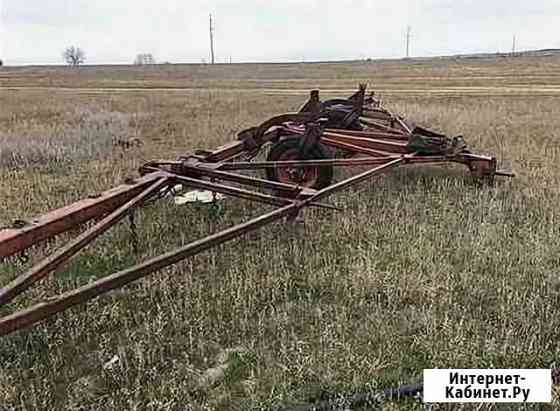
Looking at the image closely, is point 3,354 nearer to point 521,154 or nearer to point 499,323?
point 499,323

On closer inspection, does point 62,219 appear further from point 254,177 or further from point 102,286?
point 254,177

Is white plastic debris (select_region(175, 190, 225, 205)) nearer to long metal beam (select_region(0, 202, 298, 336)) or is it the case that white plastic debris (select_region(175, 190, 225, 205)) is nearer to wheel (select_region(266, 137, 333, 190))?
wheel (select_region(266, 137, 333, 190))

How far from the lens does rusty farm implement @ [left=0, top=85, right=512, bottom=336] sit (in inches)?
121

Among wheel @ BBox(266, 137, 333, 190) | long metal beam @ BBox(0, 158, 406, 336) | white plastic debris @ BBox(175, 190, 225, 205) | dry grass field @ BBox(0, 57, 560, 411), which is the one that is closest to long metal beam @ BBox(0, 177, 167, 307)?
long metal beam @ BBox(0, 158, 406, 336)

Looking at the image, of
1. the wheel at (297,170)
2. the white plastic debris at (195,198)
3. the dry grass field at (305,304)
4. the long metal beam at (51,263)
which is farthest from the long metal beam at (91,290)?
the white plastic debris at (195,198)

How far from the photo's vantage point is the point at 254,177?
6.45 m

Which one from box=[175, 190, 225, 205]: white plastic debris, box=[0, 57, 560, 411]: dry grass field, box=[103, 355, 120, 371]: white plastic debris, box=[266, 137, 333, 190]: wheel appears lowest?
box=[103, 355, 120, 371]: white plastic debris

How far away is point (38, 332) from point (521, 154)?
24.8 ft

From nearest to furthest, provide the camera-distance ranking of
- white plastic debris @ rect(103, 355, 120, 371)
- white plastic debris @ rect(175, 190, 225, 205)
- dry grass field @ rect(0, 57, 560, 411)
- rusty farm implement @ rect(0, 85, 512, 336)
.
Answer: rusty farm implement @ rect(0, 85, 512, 336), dry grass field @ rect(0, 57, 560, 411), white plastic debris @ rect(103, 355, 120, 371), white plastic debris @ rect(175, 190, 225, 205)

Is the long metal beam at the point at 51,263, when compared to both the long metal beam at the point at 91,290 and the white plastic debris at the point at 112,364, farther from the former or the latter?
the white plastic debris at the point at 112,364

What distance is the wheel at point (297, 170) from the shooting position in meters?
6.29

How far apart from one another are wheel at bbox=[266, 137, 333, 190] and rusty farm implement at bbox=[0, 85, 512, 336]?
0.04 feet

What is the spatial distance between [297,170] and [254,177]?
48 cm

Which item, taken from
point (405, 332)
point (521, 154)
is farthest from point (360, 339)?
point (521, 154)
